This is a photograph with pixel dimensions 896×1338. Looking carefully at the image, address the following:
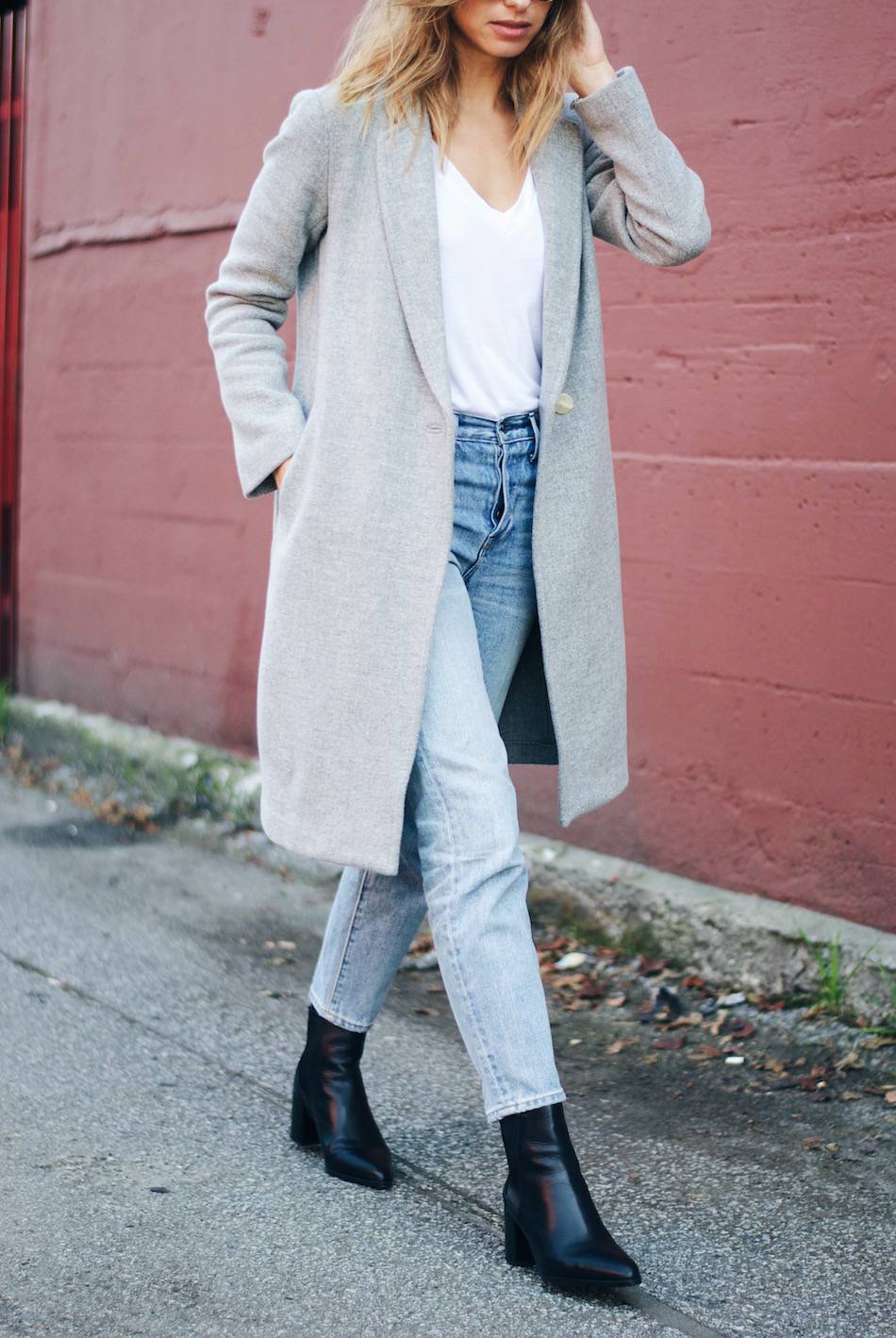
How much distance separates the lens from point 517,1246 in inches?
95.3

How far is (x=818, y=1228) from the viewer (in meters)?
2.62

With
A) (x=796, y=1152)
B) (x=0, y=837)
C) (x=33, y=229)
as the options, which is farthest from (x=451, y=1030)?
(x=33, y=229)

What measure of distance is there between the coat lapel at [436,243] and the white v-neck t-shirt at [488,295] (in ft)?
0.09

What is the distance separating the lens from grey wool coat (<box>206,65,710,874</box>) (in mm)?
2443

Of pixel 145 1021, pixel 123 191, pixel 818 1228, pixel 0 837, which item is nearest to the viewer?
pixel 818 1228

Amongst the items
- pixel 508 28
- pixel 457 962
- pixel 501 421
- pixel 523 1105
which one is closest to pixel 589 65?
pixel 508 28

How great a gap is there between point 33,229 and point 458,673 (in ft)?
15.9

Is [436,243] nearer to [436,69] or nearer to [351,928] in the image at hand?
[436,69]

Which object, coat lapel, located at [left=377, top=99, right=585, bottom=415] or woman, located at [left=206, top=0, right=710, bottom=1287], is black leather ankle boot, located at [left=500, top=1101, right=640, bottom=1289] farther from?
coat lapel, located at [left=377, top=99, right=585, bottom=415]

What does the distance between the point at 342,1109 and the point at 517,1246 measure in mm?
462

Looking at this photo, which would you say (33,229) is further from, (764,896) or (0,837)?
(764,896)

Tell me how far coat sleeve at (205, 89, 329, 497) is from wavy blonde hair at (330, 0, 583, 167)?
4.1 inches

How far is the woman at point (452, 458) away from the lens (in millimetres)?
2377

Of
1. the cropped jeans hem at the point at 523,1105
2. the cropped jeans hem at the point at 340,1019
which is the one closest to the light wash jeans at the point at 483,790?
the cropped jeans hem at the point at 523,1105
